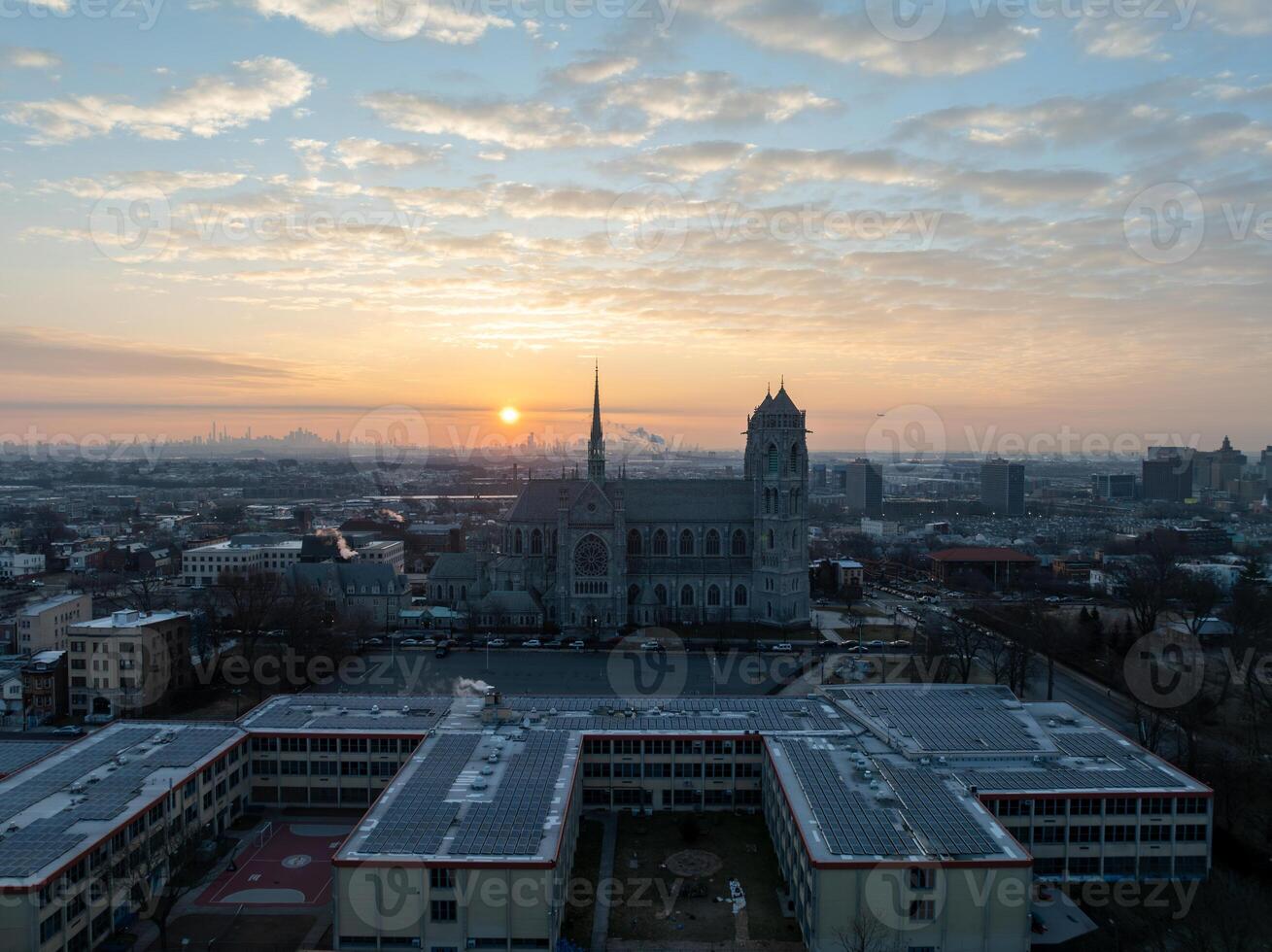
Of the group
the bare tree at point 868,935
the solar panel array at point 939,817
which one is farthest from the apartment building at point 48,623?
the bare tree at point 868,935

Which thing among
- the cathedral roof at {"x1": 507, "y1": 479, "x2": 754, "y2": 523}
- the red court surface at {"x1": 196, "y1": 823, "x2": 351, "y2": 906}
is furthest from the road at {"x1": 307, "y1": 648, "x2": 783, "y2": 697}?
the red court surface at {"x1": 196, "y1": 823, "x2": 351, "y2": 906}

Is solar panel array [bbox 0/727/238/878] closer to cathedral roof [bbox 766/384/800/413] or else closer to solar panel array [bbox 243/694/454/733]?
solar panel array [bbox 243/694/454/733]

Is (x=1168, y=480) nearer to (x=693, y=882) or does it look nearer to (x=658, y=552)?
(x=658, y=552)

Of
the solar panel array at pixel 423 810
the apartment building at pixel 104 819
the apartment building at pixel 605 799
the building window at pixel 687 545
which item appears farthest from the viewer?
the building window at pixel 687 545

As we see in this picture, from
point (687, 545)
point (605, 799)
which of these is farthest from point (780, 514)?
point (605, 799)

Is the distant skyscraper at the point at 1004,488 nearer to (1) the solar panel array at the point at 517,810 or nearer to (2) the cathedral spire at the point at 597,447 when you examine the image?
(2) the cathedral spire at the point at 597,447

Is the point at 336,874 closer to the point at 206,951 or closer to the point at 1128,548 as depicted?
the point at 206,951
